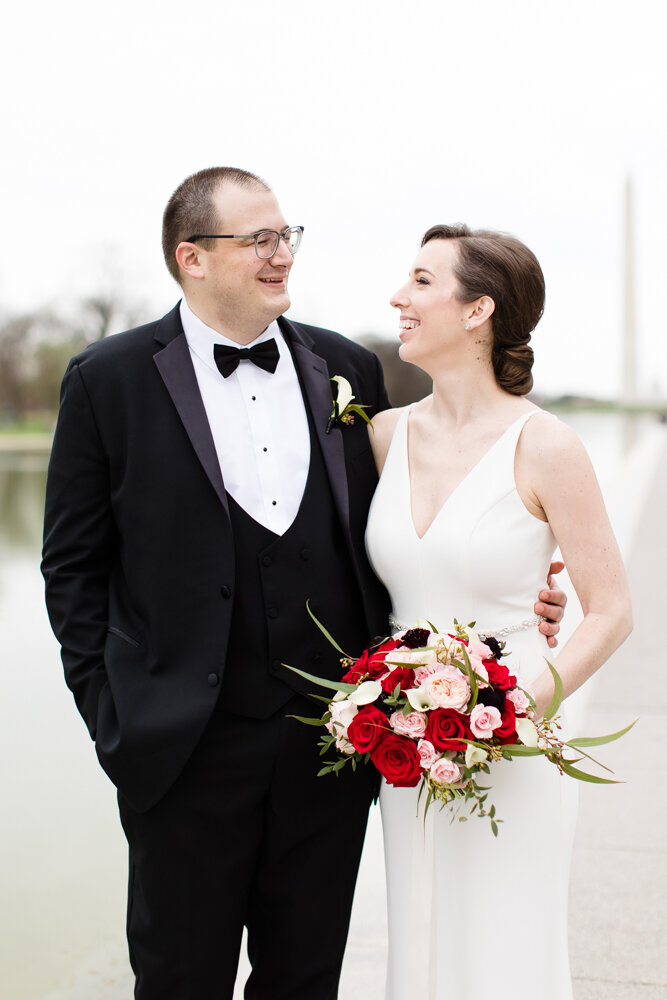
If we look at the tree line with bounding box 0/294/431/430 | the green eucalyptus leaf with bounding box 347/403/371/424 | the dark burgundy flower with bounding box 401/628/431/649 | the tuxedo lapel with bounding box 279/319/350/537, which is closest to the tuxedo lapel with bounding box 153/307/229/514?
the tuxedo lapel with bounding box 279/319/350/537

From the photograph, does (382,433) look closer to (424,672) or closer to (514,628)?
(514,628)

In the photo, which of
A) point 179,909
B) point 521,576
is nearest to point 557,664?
point 521,576

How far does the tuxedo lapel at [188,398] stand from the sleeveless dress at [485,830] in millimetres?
495

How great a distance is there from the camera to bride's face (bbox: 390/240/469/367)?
2650 mm

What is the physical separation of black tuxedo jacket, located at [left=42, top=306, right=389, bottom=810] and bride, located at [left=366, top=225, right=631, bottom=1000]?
0.28 m

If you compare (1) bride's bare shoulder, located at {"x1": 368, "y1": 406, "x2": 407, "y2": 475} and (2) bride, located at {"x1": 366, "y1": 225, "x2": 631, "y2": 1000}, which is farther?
(1) bride's bare shoulder, located at {"x1": 368, "y1": 406, "x2": 407, "y2": 475}

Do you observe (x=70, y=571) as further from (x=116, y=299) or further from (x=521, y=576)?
(x=116, y=299)

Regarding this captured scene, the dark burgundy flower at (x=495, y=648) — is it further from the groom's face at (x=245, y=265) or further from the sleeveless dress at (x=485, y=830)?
the groom's face at (x=245, y=265)

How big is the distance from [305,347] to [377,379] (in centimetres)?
30

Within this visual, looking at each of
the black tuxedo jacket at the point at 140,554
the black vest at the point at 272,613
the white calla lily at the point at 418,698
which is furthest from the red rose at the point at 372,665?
the black tuxedo jacket at the point at 140,554

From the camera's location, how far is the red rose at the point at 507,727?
2.15 metres

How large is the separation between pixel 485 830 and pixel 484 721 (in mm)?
540

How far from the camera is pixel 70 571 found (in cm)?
257

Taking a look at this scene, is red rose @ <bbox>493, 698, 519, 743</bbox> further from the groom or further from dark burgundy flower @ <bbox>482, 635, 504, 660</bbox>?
the groom
